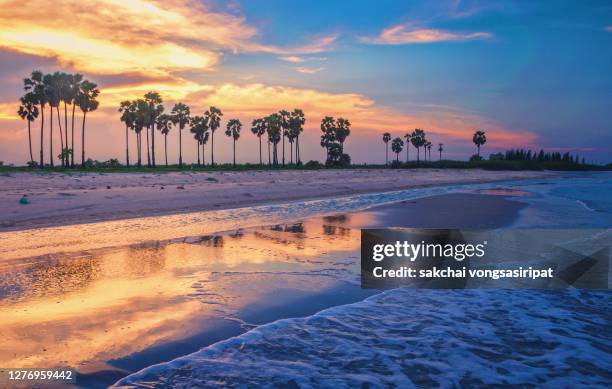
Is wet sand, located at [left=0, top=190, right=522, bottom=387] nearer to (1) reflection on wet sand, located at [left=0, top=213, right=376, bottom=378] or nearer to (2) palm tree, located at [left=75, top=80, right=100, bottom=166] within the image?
(1) reflection on wet sand, located at [left=0, top=213, right=376, bottom=378]

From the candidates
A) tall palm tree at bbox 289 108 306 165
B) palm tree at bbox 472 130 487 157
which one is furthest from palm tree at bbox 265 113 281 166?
palm tree at bbox 472 130 487 157

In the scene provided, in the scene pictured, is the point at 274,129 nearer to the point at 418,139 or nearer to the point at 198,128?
the point at 198,128

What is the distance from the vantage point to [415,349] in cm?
504

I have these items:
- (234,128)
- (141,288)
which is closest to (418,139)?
(234,128)

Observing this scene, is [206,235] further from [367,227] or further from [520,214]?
[520,214]

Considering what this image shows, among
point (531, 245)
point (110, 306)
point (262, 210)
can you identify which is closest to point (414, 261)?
point (531, 245)

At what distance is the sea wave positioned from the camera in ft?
14.0

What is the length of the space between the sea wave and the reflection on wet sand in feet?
2.33

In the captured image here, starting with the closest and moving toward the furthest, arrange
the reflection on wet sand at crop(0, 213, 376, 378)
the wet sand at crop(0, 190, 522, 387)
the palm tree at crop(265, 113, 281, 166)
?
the wet sand at crop(0, 190, 522, 387), the reflection on wet sand at crop(0, 213, 376, 378), the palm tree at crop(265, 113, 281, 166)

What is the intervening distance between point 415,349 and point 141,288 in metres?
4.31

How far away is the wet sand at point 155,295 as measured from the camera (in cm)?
448

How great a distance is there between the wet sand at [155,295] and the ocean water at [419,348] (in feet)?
1.22

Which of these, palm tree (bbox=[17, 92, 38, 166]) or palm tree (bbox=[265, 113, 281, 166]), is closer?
palm tree (bbox=[17, 92, 38, 166])

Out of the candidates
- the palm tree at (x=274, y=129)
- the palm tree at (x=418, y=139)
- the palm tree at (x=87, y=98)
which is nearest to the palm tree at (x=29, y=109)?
the palm tree at (x=87, y=98)
